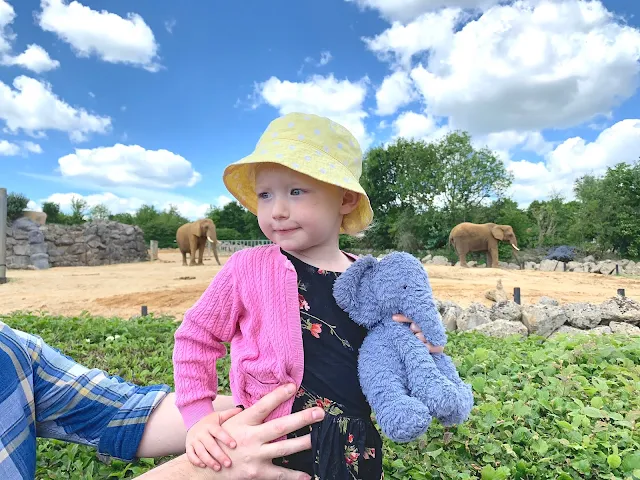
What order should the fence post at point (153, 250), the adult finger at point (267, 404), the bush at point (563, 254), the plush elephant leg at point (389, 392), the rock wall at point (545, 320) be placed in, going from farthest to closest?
the fence post at point (153, 250), the bush at point (563, 254), the rock wall at point (545, 320), the adult finger at point (267, 404), the plush elephant leg at point (389, 392)

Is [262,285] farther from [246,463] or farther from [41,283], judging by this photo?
[41,283]

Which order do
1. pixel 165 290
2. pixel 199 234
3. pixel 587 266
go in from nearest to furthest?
pixel 165 290, pixel 587 266, pixel 199 234

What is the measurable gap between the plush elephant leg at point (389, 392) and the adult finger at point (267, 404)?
0.20 m

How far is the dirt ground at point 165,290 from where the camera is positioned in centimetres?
Answer: 891

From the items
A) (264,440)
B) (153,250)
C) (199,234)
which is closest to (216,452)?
(264,440)

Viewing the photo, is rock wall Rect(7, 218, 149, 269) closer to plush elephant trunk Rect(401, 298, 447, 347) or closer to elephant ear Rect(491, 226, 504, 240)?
elephant ear Rect(491, 226, 504, 240)

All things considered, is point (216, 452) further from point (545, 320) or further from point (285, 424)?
point (545, 320)

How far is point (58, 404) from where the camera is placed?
1.47 m

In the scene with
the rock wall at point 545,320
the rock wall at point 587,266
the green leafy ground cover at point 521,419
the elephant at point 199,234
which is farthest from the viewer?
the elephant at point 199,234

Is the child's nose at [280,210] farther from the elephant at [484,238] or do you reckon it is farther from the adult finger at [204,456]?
the elephant at [484,238]

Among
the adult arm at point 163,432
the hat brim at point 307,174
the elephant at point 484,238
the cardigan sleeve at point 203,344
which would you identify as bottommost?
the adult arm at point 163,432

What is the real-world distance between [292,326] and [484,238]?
1744 cm

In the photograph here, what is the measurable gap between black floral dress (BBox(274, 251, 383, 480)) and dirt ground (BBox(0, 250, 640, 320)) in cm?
638

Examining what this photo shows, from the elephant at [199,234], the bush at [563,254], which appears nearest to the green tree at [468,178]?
the bush at [563,254]
